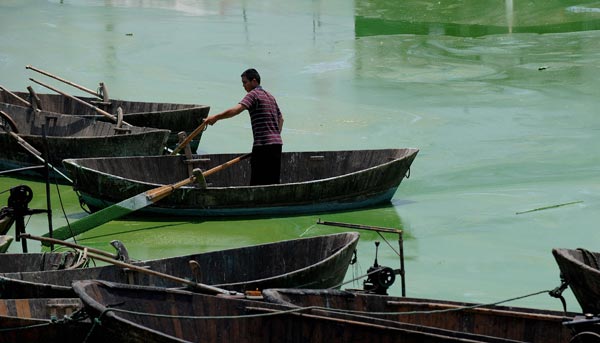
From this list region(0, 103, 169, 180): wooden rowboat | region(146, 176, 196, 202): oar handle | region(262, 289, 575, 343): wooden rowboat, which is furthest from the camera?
region(0, 103, 169, 180): wooden rowboat

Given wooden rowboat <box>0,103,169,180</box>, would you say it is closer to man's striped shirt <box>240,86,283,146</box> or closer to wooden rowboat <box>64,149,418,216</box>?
wooden rowboat <box>64,149,418,216</box>

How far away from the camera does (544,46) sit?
69.7 ft

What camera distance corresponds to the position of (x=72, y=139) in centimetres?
1201

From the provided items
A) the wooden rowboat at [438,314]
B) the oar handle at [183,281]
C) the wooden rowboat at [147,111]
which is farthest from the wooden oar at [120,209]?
the wooden rowboat at [438,314]

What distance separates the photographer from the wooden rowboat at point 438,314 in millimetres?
6180

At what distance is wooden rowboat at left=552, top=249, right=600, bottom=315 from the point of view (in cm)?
666

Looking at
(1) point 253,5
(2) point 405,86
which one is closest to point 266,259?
(2) point 405,86

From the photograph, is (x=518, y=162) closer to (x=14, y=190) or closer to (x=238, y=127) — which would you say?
(x=238, y=127)

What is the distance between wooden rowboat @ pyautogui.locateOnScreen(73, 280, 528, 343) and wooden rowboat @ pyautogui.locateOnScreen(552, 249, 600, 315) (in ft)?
3.93

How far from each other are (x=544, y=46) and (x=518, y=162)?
861 centimetres

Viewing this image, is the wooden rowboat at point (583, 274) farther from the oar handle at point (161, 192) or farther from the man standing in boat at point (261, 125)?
the oar handle at point (161, 192)

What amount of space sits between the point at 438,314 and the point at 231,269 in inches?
69.2

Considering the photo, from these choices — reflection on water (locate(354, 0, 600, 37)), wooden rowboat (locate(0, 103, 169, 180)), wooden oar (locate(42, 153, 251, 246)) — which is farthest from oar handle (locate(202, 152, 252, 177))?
reflection on water (locate(354, 0, 600, 37))

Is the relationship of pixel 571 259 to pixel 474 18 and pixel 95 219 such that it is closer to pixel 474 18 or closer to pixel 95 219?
pixel 95 219
